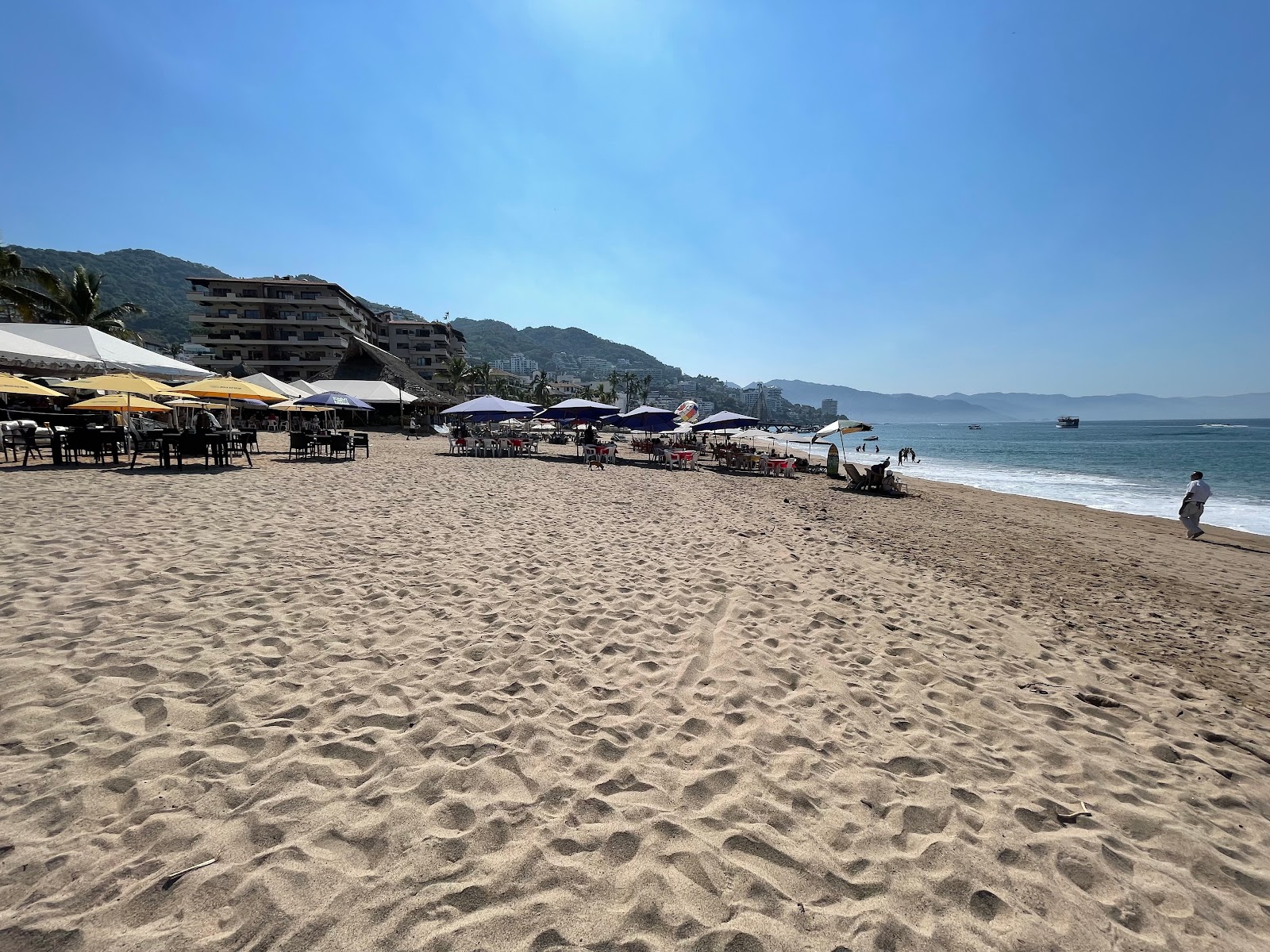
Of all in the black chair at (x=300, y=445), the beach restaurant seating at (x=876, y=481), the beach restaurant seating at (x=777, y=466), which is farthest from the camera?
the beach restaurant seating at (x=777, y=466)

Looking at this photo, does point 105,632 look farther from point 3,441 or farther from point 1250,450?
point 1250,450

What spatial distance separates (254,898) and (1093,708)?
4892 millimetres

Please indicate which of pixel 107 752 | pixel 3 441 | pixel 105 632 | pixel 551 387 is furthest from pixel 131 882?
pixel 551 387

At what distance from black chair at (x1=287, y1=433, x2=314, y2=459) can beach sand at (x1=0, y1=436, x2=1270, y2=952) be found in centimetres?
1058

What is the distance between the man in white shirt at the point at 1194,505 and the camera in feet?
35.3

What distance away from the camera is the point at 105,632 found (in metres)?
3.53

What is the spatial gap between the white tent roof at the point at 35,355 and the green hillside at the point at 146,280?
11636cm

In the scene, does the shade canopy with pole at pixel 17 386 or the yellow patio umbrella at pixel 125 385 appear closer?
the yellow patio umbrella at pixel 125 385

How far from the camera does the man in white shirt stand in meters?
10.8

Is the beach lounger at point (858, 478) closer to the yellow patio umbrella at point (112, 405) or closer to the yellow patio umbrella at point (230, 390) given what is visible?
the yellow patio umbrella at point (230, 390)

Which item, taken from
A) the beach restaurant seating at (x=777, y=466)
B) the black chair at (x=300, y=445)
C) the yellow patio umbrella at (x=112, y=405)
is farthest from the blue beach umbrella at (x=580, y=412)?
the yellow patio umbrella at (x=112, y=405)

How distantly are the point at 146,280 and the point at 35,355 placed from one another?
19591 centimetres

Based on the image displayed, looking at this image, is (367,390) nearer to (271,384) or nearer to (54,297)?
(271,384)

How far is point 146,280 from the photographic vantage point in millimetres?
147750
